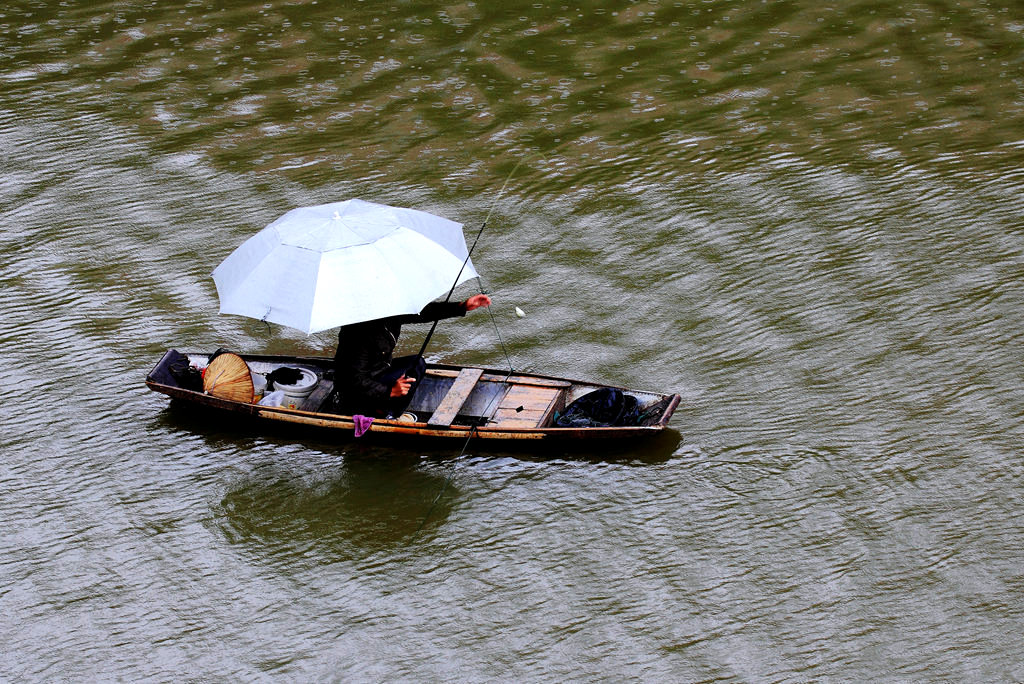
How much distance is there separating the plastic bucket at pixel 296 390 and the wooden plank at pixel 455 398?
3.45 feet

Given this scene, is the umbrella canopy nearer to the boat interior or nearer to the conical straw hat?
the conical straw hat

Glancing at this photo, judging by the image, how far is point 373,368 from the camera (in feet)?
30.7

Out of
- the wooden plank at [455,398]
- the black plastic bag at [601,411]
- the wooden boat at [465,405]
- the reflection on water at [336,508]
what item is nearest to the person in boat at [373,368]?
the wooden boat at [465,405]

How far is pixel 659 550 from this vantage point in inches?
329

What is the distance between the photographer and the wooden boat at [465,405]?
9062 mm

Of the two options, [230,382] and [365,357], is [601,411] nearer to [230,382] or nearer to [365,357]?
[365,357]

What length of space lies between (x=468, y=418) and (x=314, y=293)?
61.0 inches

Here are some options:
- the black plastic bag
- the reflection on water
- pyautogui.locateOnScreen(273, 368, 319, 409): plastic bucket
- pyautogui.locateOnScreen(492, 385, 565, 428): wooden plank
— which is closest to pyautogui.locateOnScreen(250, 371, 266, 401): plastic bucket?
pyautogui.locateOnScreen(273, 368, 319, 409): plastic bucket

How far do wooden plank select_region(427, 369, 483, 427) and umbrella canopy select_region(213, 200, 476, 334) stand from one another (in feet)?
2.67

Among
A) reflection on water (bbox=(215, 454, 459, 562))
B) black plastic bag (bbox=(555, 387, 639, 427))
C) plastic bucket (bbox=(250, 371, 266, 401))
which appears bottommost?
reflection on water (bbox=(215, 454, 459, 562))

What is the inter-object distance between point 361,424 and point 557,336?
2.36 m

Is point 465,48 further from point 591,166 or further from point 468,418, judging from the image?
point 468,418

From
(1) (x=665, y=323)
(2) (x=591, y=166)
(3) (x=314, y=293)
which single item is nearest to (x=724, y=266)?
(1) (x=665, y=323)

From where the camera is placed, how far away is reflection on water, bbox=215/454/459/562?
870 centimetres
